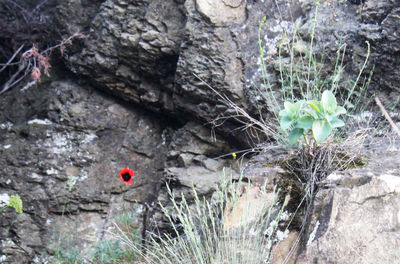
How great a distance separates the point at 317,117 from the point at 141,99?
194cm

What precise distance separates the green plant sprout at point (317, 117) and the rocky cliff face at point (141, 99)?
0.91 m

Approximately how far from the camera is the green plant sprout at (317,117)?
232 cm

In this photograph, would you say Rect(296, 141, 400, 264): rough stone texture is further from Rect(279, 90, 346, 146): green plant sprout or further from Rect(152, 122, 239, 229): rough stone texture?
Rect(152, 122, 239, 229): rough stone texture

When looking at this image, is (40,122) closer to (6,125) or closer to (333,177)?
(6,125)

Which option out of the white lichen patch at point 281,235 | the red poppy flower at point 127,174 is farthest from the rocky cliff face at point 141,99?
the white lichen patch at point 281,235

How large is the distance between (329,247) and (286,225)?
1.23 feet

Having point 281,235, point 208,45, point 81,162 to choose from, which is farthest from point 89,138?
point 281,235

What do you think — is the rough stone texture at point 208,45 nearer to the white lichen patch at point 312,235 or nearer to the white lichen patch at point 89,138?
the white lichen patch at point 89,138

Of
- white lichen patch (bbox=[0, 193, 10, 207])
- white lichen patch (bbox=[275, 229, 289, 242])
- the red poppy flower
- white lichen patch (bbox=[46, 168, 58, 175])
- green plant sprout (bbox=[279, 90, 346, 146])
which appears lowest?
white lichen patch (bbox=[0, 193, 10, 207])

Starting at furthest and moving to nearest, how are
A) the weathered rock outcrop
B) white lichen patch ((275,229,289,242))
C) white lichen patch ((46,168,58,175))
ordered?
white lichen patch ((46,168,58,175))
the weathered rock outcrop
white lichen patch ((275,229,289,242))

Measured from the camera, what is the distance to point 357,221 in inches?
81.0

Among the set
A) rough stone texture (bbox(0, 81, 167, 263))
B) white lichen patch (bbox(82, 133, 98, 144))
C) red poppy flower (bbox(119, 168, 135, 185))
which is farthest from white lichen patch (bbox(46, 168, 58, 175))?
red poppy flower (bbox(119, 168, 135, 185))

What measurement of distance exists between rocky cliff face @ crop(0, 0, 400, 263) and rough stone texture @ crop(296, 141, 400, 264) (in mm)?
1236

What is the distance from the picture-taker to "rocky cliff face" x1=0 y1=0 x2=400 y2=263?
3375mm
